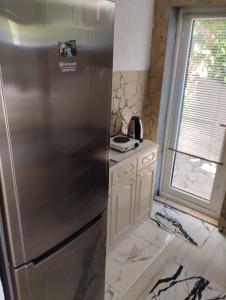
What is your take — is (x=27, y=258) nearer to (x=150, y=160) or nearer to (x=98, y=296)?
Result: (x=98, y=296)

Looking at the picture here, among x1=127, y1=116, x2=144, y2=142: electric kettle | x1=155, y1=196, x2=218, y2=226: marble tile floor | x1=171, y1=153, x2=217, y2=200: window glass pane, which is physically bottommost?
x1=155, y1=196, x2=218, y2=226: marble tile floor

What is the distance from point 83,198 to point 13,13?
0.86 metres

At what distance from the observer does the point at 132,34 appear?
2.33 metres

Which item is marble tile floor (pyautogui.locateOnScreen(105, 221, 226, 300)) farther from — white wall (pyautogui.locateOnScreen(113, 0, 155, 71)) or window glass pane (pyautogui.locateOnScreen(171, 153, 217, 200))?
white wall (pyautogui.locateOnScreen(113, 0, 155, 71))

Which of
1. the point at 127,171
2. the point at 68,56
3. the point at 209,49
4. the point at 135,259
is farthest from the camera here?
the point at 209,49

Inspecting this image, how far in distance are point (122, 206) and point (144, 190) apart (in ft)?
1.21

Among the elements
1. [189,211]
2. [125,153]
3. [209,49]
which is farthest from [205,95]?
[189,211]

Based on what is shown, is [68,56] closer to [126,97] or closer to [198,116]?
[126,97]

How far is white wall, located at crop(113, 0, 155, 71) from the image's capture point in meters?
2.17

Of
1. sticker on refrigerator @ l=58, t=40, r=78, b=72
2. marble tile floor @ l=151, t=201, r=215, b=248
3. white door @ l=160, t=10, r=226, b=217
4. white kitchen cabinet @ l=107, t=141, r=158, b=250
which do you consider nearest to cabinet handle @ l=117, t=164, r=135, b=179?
white kitchen cabinet @ l=107, t=141, r=158, b=250

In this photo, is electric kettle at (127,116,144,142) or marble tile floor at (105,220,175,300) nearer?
marble tile floor at (105,220,175,300)

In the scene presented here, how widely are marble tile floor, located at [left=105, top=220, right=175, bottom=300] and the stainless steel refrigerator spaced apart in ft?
2.04

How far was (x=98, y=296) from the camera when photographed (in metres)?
1.66

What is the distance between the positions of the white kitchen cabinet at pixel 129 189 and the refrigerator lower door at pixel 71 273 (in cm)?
47
